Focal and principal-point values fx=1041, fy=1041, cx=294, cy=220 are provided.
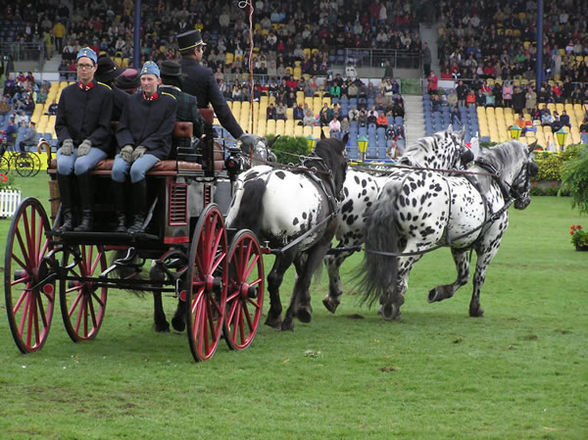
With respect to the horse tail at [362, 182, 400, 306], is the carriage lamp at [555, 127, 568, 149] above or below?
above

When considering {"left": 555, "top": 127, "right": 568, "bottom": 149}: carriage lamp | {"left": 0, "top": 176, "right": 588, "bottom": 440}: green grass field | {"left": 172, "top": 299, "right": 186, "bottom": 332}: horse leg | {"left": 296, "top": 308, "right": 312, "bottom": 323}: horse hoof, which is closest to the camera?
{"left": 0, "top": 176, "right": 588, "bottom": 440}: green grass field

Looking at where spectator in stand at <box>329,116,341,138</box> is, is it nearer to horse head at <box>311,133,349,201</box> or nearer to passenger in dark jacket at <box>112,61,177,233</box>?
horse head at <box>311,133,349,201</box>

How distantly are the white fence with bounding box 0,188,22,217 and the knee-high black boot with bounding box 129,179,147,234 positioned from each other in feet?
46.0

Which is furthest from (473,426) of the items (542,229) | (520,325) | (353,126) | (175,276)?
(353,126)

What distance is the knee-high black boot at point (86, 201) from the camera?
724 centimetres

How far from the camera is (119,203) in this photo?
727 centimetres

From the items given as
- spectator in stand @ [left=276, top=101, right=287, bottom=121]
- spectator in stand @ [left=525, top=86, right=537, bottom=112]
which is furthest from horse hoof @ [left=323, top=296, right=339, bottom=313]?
spectator in stand @ [left=525, top=86, right=537, bottom=112]

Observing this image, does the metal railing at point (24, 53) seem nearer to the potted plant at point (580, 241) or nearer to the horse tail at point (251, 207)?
the potted plant at point (580, 241)

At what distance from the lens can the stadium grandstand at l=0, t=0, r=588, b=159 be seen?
36125mm

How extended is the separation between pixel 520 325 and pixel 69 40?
33369 millimetres

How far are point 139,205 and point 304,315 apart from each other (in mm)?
3026

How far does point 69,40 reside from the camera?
133 ft

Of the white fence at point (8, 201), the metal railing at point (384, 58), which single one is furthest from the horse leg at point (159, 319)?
the metal railing at point (384, 58)

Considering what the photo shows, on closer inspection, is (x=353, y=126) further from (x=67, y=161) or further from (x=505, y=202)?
(x=67, y=161)
